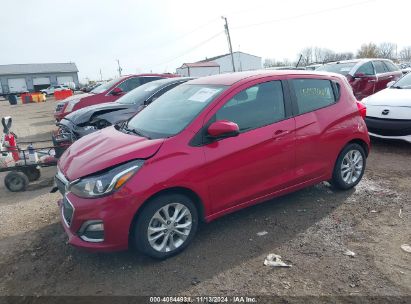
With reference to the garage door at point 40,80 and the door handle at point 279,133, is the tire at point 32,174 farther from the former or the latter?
the garage door at point 40,80

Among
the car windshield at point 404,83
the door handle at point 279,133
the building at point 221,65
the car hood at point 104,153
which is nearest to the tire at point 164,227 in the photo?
the car hood at point 104,153

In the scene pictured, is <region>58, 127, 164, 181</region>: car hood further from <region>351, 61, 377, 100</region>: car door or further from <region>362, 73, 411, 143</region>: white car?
<region>351, 61, 377, 100</region>: car door

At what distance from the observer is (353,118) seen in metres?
4.84

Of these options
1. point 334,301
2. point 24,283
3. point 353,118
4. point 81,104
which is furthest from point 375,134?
point 81,104

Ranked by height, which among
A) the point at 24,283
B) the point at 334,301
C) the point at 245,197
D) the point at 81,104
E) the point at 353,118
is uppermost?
the point at 81,104

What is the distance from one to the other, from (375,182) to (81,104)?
8355 millimetres

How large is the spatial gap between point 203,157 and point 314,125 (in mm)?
1662

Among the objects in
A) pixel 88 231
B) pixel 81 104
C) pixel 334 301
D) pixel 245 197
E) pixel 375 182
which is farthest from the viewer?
pixel 81 104

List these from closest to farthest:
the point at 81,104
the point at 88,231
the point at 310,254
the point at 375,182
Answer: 1. the point at 88,231
2. the point at 310,254
3. the point at 375,182
4. the point at 81,104

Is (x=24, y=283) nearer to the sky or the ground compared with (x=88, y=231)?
nearer to the ground

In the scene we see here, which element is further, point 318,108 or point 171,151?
point 318,108

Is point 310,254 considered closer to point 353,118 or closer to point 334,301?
point 334,301

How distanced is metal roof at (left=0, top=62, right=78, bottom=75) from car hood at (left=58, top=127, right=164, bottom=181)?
81639 mm

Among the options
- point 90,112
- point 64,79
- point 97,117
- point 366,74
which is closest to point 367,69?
point 366,74
